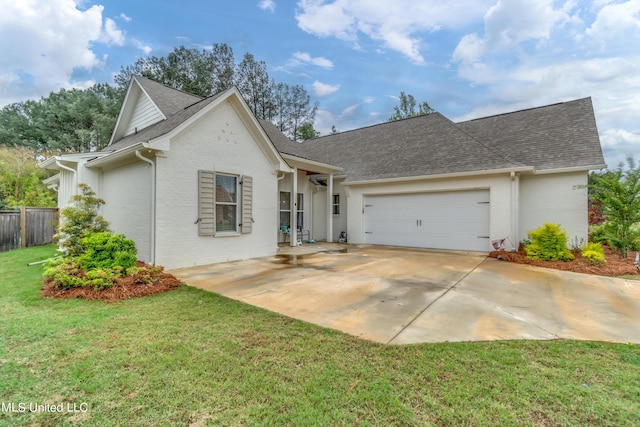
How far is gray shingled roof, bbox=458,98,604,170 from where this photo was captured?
9.46 metres

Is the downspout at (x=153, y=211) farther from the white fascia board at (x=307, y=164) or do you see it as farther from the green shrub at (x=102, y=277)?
the white fascia board at (x=307, y=164)

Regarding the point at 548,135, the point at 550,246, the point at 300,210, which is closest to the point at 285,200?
the point at 300,210

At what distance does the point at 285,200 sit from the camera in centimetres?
1216

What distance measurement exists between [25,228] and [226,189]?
29.9ft

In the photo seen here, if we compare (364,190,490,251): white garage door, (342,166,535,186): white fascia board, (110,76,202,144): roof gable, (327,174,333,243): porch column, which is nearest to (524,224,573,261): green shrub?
(364,190,490,251): white garage door

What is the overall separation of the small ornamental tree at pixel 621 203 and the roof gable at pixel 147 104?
45.6 feet

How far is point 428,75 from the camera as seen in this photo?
16797mm

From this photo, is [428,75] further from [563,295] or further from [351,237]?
[563,295]

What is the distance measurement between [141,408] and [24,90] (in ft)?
125

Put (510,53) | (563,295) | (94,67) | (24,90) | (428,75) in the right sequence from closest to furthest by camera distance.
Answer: (563,295)
(510,53)
(428,75)
(94,67)
(24,90)

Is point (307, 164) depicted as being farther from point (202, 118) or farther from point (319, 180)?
point (202, 118)

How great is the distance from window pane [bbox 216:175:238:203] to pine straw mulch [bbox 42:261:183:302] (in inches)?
113

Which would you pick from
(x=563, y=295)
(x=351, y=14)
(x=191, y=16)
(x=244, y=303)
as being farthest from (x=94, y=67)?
(x=563, y=295)

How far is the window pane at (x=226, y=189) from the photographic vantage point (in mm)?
7880
